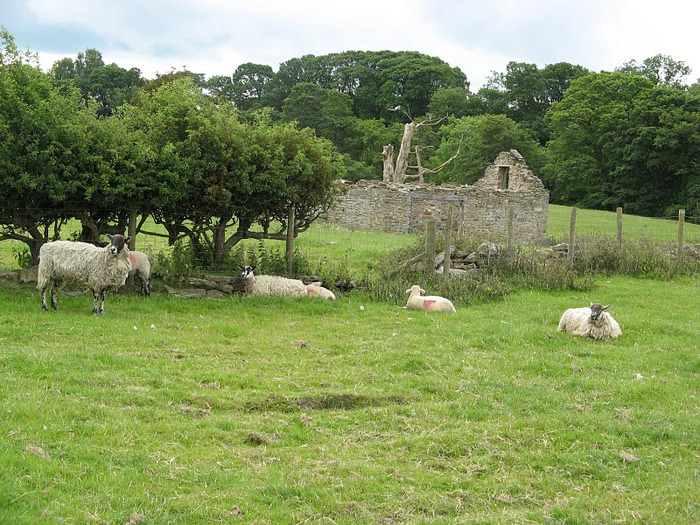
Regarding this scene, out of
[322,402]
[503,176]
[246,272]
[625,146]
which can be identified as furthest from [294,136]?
[625,146]

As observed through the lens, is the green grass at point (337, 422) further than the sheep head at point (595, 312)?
No

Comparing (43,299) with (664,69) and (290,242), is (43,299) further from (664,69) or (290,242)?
(664,69)

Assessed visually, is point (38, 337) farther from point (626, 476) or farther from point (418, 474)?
point (626, 476)

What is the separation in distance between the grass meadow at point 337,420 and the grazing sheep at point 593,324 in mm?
283

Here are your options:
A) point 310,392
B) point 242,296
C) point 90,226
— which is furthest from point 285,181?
point 310,392

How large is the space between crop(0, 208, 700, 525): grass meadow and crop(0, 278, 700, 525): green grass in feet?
0.09

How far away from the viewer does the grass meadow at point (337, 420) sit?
18.2 ft

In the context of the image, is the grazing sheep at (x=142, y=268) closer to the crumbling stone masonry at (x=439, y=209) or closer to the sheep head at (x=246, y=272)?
the sheep head at (x=246, y=272)

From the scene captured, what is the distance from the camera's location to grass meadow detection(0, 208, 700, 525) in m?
5.56

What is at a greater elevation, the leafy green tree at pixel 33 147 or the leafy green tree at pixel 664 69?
the leafy green tree at pixel 664 69

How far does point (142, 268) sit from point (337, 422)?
331 inches

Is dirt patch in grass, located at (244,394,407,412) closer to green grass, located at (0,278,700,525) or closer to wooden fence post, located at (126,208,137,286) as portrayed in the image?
green grass, located at (0,278,700,525)

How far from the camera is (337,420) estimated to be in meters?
7.69

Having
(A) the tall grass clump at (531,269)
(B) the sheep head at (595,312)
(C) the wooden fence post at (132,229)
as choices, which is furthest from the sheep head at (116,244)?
(B) the sheep head at (595,312)
